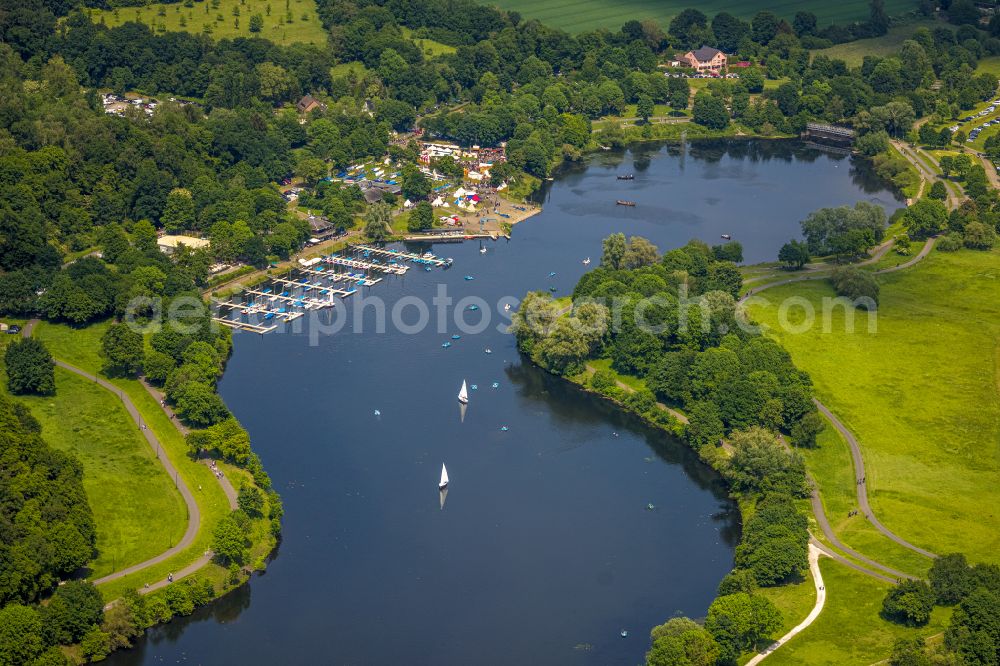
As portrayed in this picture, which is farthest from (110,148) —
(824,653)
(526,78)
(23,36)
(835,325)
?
(824,653)

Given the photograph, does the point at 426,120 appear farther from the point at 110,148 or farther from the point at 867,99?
the point at 867,99

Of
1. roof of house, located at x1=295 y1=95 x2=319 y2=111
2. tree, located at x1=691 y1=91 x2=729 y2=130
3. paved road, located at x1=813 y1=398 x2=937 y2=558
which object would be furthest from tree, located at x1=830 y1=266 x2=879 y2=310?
roof of house, located at x1=295 y1=95 x2=319 y2=111

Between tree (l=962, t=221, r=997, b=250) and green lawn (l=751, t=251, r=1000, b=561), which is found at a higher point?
tree (l=962, t=221, r=997, b=250)

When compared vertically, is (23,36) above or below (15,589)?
above

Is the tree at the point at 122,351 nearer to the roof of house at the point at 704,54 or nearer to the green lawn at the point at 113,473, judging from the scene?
the green lawn at the point at 113,473

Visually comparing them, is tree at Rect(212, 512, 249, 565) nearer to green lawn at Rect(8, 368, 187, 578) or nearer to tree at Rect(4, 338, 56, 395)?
green lawn at Rect(8, 368, 187, 578)

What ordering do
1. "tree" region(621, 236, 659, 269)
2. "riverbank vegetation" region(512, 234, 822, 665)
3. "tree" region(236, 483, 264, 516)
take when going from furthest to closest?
"tree" region(621, 236, 659, 269)
"tree" region(236, 483, 264, 516)
"riverbank vegetation" region(512, 234, 822, 665)
